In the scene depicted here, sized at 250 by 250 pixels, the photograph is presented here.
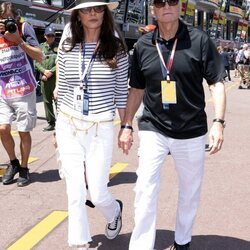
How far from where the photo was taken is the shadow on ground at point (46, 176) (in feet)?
19.0

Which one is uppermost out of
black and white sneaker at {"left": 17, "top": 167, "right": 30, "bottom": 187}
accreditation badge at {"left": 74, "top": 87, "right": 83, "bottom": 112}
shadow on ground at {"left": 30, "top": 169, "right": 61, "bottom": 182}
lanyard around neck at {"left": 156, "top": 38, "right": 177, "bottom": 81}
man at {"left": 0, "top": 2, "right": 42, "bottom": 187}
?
lanyard around neck at {"left": 156, "top": 38, "right": 177, "bottom": 81}

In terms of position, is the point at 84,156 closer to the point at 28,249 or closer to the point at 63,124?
the point at 63,124

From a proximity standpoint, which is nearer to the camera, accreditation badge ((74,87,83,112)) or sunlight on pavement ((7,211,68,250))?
accreditation badge ((74,87,83,112))

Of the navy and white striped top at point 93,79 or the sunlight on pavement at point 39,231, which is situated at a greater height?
the navy and white striped top at point 93,79

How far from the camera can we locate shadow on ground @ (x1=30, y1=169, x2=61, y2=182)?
5.78m

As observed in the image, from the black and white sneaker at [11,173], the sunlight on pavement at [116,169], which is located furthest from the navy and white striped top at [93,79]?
the sunlight on pavement at [116,169]

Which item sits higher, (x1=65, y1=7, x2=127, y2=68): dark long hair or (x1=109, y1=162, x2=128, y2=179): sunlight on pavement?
(x1=65, y1=7, x2=127, y2=68): dark long hair

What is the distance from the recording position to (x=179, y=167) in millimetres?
3330

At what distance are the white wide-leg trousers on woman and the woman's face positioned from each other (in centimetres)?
64

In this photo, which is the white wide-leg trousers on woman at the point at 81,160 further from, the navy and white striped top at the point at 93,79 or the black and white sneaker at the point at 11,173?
the black and white sneaker at the point at 11,173

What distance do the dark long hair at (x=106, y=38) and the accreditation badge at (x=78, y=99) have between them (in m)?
0.27

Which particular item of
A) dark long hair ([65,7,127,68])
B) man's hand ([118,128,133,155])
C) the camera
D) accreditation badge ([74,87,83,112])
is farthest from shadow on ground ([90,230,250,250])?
the camera

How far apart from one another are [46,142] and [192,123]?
5.28m

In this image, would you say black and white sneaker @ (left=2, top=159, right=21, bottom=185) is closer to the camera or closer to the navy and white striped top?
the camera
